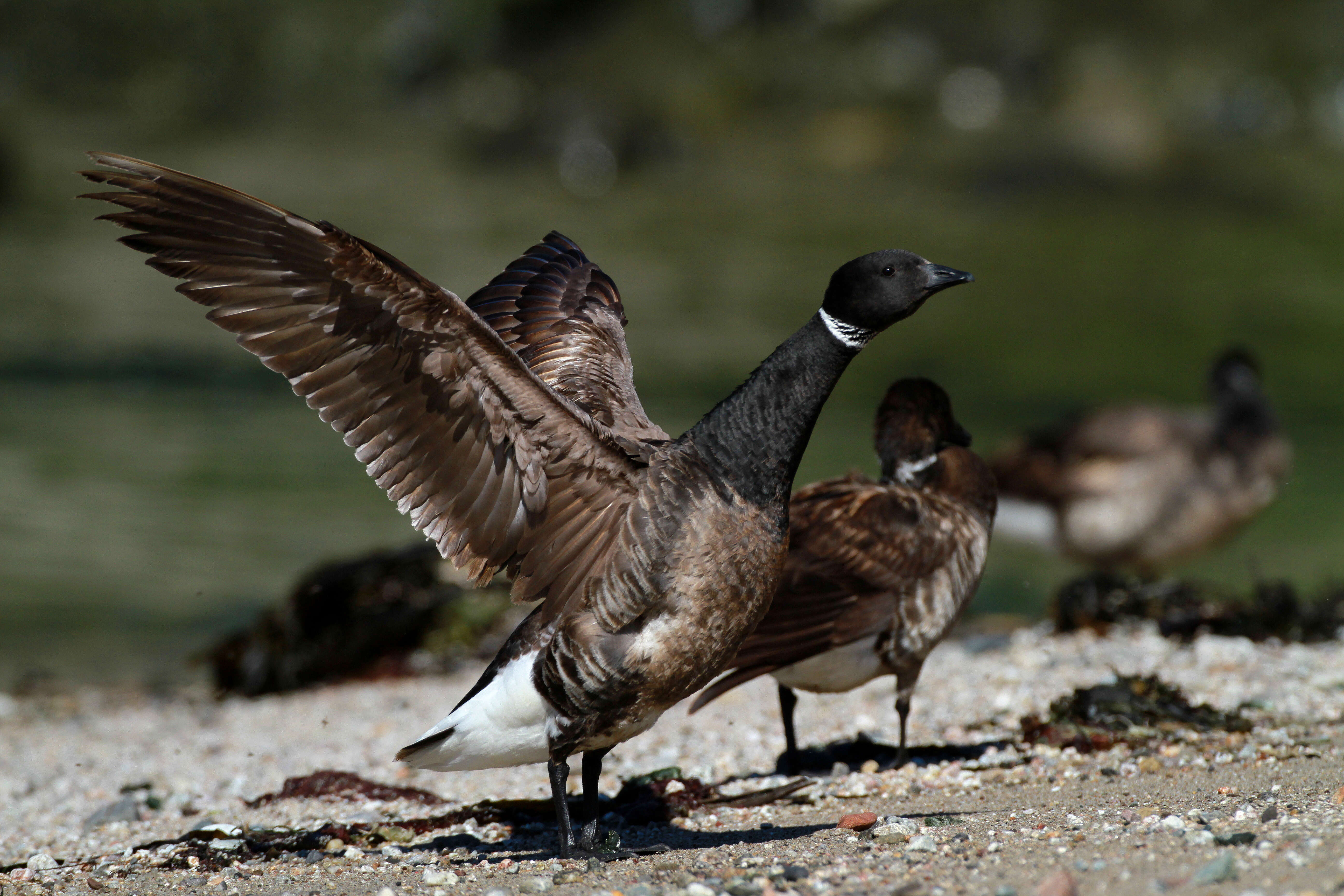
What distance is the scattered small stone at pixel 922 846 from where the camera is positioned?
4.82 m

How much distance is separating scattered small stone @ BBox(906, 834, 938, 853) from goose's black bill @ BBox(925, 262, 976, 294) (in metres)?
1.99

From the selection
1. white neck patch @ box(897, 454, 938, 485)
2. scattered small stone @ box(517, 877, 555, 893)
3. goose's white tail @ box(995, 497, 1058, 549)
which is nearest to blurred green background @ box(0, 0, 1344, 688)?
goose's white tail @ box(995, 497, 1058, 549)

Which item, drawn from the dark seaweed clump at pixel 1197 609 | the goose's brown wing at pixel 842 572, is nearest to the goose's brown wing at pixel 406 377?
the goose's brown wing at pixel 842 572

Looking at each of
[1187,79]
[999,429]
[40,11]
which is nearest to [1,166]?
[40,11]

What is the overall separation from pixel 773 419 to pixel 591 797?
1651 mm

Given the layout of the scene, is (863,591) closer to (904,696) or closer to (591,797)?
(904,696)

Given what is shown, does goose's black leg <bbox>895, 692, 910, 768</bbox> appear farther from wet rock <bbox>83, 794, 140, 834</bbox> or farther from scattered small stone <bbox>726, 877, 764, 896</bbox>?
wet rock <bbox>83, 794, 140, 834</bbox>

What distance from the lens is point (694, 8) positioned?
1195 inches

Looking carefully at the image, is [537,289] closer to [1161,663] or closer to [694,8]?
[1161,663]

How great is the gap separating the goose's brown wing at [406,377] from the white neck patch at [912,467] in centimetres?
256

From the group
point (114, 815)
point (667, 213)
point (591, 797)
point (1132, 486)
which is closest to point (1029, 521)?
point (1132, 486)

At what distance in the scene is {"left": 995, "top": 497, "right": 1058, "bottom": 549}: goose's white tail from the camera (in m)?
12.1

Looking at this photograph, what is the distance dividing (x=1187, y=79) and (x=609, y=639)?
86.3 ft

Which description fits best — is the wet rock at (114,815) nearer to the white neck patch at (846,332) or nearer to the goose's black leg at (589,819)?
the goose's black leg at (589,819)
